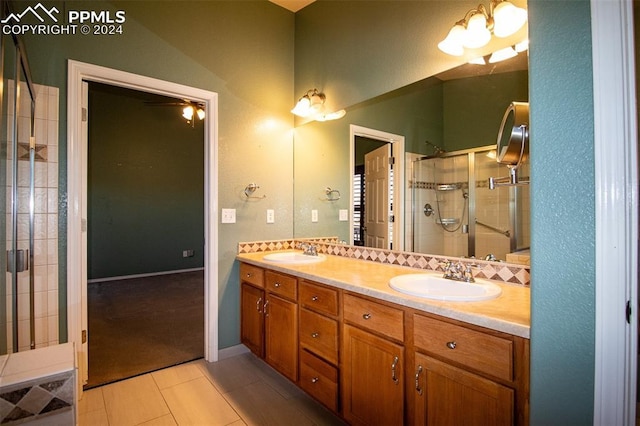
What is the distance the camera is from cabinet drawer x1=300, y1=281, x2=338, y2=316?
1.57 meters

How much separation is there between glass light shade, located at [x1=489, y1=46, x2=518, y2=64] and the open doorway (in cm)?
323

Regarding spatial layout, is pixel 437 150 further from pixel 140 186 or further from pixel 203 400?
pixel 140 186

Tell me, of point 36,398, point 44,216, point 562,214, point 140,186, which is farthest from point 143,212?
point 562,214

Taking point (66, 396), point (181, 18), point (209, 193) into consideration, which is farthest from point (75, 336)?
point (181, 18)

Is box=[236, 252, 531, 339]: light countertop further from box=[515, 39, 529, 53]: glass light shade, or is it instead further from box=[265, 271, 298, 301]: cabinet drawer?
box=[515, 39, 529, 53]: glass light shade

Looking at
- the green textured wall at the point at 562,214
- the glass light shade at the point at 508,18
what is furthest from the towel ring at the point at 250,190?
the green textured wall at the point at 562,214

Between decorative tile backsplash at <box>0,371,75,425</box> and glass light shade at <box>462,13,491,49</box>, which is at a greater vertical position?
glass light shade at <box>462,13,491,49</box>

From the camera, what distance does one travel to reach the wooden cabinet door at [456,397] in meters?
0.97

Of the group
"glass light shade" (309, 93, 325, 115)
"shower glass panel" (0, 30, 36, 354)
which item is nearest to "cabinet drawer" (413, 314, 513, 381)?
"shower glass panel" (0, 30, 36, 354)

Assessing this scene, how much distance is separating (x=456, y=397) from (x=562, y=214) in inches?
28.1

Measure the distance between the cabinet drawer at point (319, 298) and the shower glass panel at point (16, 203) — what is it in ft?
4.29

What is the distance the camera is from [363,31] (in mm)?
2117

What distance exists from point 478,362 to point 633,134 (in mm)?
769

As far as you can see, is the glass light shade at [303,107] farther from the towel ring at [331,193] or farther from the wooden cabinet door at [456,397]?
the wooden cabinet door at [456,397]
